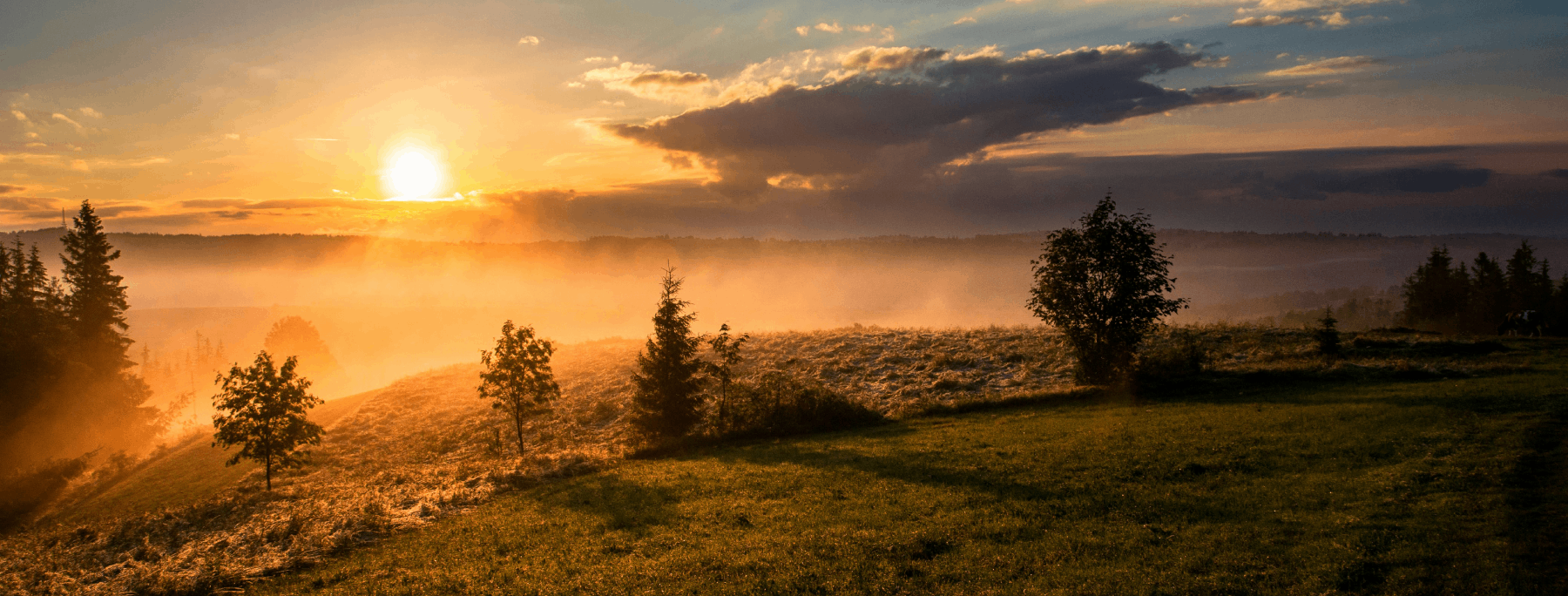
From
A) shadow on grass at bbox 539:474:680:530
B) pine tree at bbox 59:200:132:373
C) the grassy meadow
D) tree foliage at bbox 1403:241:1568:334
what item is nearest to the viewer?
the grassy meadow

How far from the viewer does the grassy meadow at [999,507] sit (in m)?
15.1

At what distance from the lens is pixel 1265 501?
18.2m

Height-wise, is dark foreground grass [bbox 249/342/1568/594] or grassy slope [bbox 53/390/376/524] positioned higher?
dark foreground grass [bbox 249/342/1568/594]

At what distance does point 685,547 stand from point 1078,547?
10.1 metres

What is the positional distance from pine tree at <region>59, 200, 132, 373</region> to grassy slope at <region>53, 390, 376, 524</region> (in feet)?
52.7

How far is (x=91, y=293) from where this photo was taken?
6594 cm

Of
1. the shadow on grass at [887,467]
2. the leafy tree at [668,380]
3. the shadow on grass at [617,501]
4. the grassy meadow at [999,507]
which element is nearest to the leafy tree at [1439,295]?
the grassy meadow at [999,507]

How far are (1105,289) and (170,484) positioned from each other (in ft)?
205

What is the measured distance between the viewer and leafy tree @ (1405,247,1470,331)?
287 feet

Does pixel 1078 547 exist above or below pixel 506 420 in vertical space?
above

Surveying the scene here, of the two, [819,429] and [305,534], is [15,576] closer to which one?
[305,534]

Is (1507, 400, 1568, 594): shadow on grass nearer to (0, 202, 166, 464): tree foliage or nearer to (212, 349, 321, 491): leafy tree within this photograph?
(212, 349, 321, 491): leafy tree

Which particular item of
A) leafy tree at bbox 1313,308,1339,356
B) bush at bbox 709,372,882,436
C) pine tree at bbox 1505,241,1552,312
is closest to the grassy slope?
bush at bbox 709,372,882,436

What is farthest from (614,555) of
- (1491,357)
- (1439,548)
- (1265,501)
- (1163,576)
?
(1491,357)
